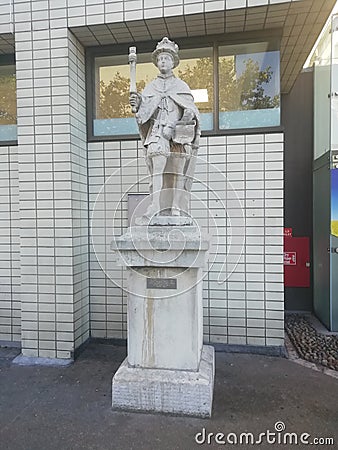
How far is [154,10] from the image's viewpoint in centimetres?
428

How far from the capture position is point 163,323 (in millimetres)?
3332

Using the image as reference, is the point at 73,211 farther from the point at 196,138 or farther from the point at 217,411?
the point at 217,411

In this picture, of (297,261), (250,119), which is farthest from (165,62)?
(297,261)

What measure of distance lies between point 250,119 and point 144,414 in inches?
139

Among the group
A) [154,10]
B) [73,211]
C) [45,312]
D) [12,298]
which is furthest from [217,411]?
[154,10]

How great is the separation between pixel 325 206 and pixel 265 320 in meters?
2.22

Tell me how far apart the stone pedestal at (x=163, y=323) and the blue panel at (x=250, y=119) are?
1.95 metres

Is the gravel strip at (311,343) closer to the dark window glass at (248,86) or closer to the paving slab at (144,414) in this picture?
the paving slab at (144,414)

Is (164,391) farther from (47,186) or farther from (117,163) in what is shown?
(117,163)

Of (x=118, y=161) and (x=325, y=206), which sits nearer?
(x=118, y=161)

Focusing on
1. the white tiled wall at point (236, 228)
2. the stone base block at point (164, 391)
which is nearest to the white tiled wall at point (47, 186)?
the white tiled wall at point (236, 228)

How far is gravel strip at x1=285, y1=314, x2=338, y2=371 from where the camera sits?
4469 mm

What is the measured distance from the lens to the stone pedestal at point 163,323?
322 centimetres

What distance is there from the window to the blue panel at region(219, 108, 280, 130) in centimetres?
289
